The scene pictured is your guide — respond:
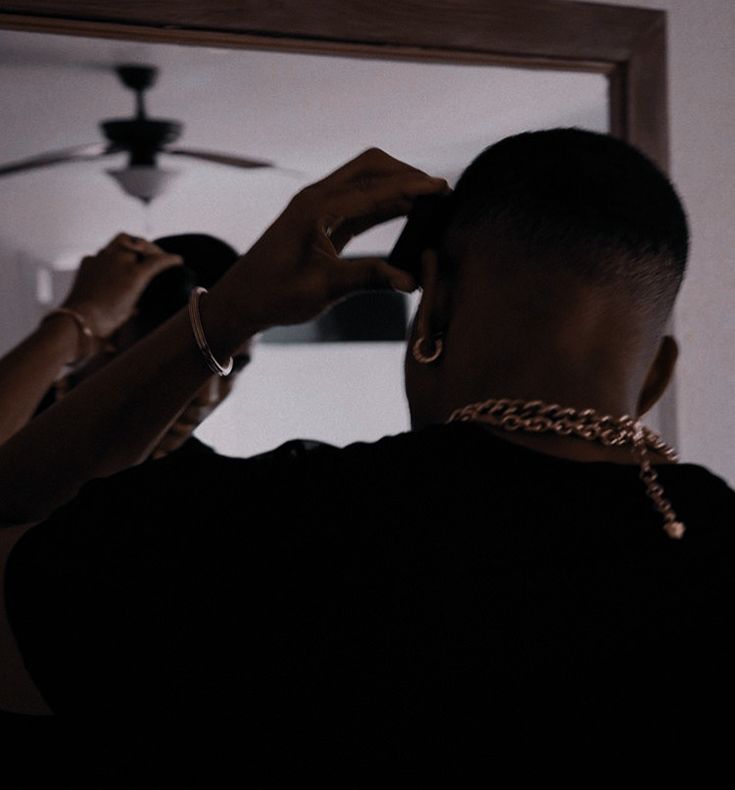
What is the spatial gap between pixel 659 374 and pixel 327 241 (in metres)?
0.24

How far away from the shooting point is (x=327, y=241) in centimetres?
68

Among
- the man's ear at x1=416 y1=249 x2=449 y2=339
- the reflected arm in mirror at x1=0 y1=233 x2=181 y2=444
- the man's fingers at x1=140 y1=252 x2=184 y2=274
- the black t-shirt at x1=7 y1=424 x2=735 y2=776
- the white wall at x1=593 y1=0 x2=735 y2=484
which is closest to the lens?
the black t-shirt at x1=7 y1=424 x2=735 y2=776

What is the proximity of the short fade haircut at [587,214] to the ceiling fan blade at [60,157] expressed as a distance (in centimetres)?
61

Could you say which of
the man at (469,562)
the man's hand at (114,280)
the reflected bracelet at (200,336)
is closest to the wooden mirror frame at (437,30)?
the man's hand at (114,280)

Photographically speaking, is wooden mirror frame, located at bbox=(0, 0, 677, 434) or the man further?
wooden mirror frame, located at bbox=(0, 0, 677, 434)

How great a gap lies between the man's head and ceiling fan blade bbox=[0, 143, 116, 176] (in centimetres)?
60

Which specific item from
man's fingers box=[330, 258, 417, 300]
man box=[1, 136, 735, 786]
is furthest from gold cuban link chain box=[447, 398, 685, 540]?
man's fingers box=[330, 258, 417, 300]

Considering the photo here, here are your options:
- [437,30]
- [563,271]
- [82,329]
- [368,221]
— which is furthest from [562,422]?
[437,30]

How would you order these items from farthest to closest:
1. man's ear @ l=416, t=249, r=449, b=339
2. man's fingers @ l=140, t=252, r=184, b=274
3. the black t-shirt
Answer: man's fingers @ l=140, t=252, r=184, b=274 < man's ear @ l=416, t=249, r=449, b=339 < the black t-shirt

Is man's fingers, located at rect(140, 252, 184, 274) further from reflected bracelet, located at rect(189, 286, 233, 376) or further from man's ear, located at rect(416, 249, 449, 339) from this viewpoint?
man's ear, located at rect(416, 249, 449, 339)

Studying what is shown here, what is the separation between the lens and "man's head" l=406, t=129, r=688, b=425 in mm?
597

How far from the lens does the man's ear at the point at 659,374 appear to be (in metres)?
0.68

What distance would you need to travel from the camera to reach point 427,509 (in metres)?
0.54

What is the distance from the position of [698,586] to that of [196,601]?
10.7 inches
